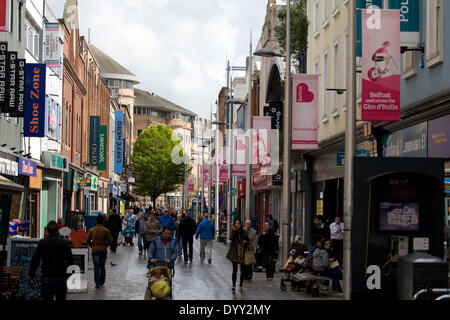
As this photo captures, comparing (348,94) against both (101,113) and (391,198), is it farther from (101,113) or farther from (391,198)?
(101,113)

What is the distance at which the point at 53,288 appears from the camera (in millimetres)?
12484

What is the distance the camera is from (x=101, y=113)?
6819 centimetres

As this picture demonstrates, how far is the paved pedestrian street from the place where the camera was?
17750mm

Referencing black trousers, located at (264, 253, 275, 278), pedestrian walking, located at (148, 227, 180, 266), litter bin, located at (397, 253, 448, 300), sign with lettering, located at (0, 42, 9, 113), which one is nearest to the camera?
litter bin, located at (397, 253, 448, 300)

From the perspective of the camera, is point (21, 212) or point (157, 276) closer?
point (157, 276)

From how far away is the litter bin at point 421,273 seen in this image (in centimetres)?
1269

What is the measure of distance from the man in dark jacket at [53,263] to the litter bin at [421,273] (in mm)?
5420

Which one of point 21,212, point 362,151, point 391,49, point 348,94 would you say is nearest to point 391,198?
point 348,94

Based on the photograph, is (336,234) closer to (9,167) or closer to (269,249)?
(269,249)

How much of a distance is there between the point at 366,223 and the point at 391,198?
24.7 inches

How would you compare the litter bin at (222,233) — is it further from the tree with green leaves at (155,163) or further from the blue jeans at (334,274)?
the tree with green leaves at (155,163)

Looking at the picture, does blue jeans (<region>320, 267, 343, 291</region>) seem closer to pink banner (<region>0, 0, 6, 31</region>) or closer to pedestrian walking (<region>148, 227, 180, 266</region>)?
pedestrian walking (<region>148, 227, 180, 266</region>)

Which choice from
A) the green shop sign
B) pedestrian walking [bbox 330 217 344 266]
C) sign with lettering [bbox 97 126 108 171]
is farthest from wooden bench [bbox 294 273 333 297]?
sign with lettering [bbox 97 126 108 171]

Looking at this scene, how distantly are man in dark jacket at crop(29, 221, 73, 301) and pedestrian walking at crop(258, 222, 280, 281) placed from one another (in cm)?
1013
